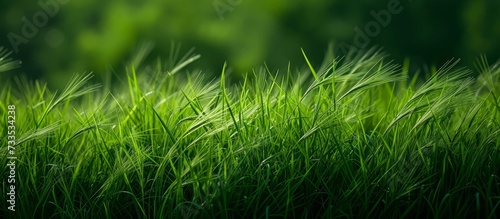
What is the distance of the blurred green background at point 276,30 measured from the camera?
6605 mm

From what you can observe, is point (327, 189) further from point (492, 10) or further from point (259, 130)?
point (492, 10)

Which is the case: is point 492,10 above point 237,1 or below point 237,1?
below

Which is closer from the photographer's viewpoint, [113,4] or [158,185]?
[158,185]

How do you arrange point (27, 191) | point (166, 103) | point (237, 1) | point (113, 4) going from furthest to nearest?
1. point (113, 4)
2. point (237, 1)
3. point (166, 103)
4. point (27, 191)

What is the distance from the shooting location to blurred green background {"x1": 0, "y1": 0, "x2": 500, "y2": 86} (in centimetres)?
661

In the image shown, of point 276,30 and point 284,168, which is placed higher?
point 284,168

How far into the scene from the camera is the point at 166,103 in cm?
221

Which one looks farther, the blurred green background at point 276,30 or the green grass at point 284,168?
the blurred green background at point 276,30

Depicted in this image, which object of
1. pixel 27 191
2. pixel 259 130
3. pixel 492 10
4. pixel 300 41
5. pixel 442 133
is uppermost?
pixel 27 191

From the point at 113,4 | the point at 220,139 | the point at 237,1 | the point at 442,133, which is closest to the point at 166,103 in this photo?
the point at 220,139

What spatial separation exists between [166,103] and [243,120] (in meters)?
0.48

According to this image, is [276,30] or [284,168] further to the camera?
[276,30]

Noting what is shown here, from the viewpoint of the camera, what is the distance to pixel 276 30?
675 centimetres

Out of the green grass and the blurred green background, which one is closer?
the green grass
